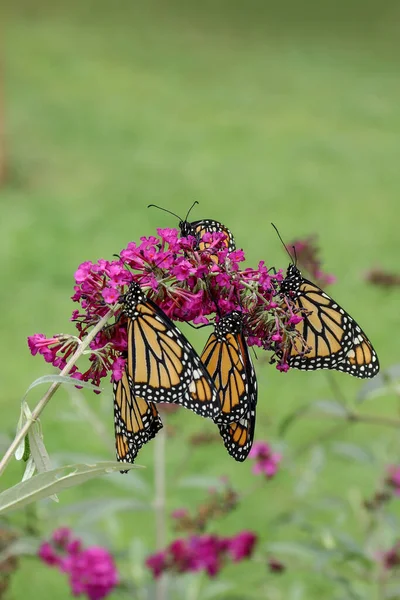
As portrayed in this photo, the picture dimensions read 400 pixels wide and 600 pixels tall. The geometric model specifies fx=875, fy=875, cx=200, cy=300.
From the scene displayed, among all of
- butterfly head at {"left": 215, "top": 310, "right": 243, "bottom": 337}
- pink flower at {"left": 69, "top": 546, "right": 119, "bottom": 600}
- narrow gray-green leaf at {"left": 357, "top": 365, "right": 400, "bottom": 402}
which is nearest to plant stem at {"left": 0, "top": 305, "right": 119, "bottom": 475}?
butterfly head at {"left": 215, "top": 310, "right": 243, "bottom": 337}

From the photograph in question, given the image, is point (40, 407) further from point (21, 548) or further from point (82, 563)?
point (82, 563)

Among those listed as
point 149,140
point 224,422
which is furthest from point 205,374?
point 149,140

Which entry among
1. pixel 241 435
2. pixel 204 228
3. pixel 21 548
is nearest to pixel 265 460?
pixel 21 548

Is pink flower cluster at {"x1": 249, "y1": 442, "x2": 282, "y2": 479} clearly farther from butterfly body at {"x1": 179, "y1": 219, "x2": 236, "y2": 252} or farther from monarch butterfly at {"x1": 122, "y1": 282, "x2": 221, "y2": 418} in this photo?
monarch butterfly at {"x1": 122, "y1": 282, "x2": 221, "y2": 418}

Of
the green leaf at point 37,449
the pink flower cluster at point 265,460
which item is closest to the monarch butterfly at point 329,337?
the green leaf at point 37,449

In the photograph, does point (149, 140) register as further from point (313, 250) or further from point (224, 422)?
point (224, 422)

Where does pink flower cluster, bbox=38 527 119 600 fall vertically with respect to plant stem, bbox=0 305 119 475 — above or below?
above

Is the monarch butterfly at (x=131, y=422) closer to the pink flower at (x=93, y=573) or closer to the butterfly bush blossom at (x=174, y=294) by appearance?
the butterfly bush blossom at (x=174, y=294)
